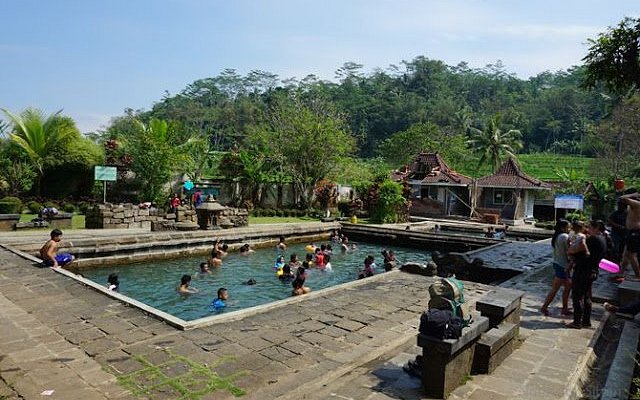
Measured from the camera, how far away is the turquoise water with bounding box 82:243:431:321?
11.5 metres

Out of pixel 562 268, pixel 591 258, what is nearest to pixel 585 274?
pixel 591 258

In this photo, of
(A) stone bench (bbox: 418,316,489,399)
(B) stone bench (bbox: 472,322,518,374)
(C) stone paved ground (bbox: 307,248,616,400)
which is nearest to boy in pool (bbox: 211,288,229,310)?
(C) stone paved ground (bbox: 307,248,616,400)

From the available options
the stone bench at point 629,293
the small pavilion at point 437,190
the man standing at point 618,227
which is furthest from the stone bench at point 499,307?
the small pavilion at point 437,190

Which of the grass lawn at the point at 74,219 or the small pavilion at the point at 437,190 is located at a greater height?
the small pavilion at the point at 437,190

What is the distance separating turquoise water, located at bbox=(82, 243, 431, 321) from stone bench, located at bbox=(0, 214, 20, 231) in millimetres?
5305

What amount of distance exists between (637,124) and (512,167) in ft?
28.6

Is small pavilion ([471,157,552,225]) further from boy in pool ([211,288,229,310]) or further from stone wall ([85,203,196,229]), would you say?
boy in pool ([211,288,229,310])

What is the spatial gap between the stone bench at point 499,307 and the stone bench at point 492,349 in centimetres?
13

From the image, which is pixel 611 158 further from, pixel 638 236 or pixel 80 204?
pixel 80 204

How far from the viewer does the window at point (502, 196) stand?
118 ft

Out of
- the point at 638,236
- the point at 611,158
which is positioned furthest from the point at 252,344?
the point at 611,158

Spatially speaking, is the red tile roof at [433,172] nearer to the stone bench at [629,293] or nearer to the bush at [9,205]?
the bush at [9,205]

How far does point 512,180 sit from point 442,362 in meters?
33.3

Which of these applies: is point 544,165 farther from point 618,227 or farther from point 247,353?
point 247,353
